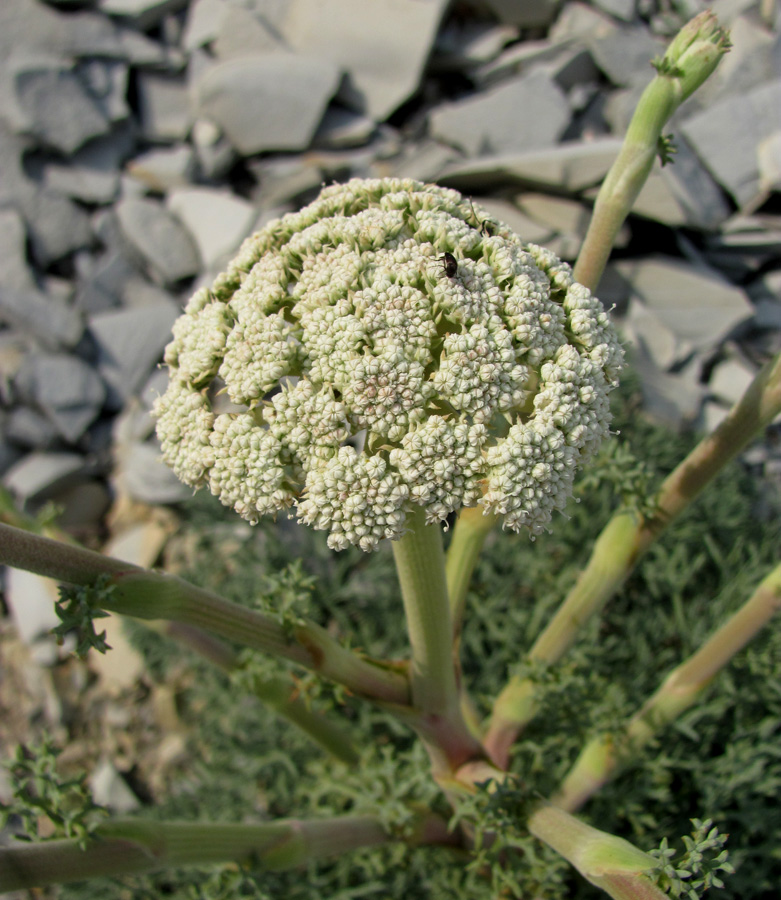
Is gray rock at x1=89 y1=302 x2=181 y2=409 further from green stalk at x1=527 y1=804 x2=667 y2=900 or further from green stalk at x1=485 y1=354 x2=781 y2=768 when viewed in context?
green stalk at x1=527 y1=804 x2=667 y2=900

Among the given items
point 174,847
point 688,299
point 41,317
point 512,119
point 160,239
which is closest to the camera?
point 174,847

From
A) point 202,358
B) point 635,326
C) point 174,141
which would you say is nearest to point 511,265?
point 202,358

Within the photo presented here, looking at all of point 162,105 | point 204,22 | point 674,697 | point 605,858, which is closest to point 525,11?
point 204,22

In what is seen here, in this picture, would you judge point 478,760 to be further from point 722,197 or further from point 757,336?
point 722,197

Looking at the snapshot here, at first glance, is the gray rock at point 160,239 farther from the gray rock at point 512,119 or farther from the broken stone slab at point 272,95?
the gray rock at point 512,119

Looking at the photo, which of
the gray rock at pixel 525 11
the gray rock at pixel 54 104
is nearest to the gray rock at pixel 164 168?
the gray rock at pixel 54 104

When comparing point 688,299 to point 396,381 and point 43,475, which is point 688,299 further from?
point 43,475
